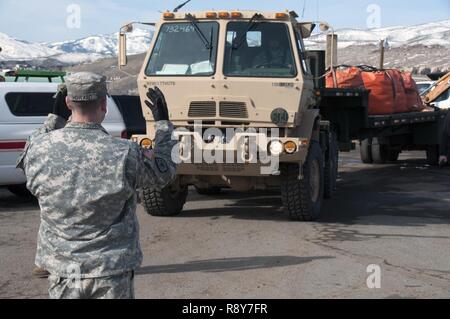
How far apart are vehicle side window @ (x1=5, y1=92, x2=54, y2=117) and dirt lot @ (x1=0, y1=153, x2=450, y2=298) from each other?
144 centimetres

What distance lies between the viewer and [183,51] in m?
8.66

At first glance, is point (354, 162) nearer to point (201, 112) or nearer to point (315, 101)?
point (315, 101)

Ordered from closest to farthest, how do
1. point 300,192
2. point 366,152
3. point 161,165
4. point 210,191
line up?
1. point 161,165
2. point 300,192
3. point 210,191
4. point 366,152

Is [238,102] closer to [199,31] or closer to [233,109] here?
[233,109]

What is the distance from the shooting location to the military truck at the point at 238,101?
26.5 ft

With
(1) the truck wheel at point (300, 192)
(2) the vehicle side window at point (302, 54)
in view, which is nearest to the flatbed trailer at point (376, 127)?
(2) the vehicle side window at point (302, 54)

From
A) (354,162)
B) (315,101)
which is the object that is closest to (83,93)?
(315,101)

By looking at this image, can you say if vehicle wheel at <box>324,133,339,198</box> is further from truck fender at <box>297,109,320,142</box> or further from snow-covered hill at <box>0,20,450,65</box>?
snow-covered hill at <box>0,20,450,65</box>

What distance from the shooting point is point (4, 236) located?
7.91 m

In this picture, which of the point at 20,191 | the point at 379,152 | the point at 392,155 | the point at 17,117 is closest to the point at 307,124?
the point at 17,117

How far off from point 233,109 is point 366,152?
9.36 meters

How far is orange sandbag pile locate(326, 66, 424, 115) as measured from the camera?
1325 cm
